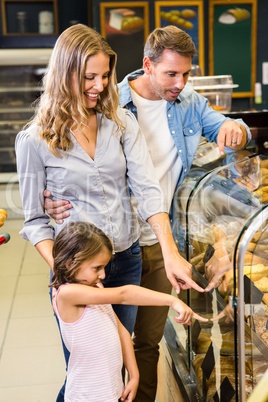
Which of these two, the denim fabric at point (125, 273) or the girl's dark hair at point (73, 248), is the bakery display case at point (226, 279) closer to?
the denim fabric at point (125, 273)

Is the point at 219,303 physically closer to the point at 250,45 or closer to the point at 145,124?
the point at 145,124

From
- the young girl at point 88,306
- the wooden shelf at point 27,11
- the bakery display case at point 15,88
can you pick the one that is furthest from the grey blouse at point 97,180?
the wooden shelf at point 27,11

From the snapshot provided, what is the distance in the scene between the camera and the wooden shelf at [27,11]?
7.05m

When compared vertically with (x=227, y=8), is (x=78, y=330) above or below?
below

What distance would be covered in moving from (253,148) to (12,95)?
14.7 ft

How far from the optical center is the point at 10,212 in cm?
682

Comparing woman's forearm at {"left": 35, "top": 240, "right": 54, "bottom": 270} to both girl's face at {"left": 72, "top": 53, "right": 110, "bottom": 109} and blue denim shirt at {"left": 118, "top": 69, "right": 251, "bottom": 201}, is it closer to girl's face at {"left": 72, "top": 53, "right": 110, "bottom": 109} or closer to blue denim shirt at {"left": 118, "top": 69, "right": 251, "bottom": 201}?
girl's face at {"left": 72, "top": 53, "right": 110, "bottom": 109}

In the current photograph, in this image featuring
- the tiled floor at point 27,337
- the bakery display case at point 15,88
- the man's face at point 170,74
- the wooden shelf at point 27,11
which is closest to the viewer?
the man's face at point 170,74

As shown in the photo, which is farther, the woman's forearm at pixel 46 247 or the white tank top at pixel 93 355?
the woman's forearm at pixel 46 247

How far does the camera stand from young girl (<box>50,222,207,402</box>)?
1.47 meters

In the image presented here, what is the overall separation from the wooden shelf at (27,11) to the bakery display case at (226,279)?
543 centimetres

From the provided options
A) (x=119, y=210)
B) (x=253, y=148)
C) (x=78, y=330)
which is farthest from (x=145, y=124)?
(x=253, y=148)

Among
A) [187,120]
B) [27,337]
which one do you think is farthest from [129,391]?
[27,337]

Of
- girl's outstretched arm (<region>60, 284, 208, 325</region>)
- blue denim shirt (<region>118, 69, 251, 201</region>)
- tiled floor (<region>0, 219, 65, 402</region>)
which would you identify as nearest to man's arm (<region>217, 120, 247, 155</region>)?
blue denim shirt (<region>118, 69, 251, 201</region>)
